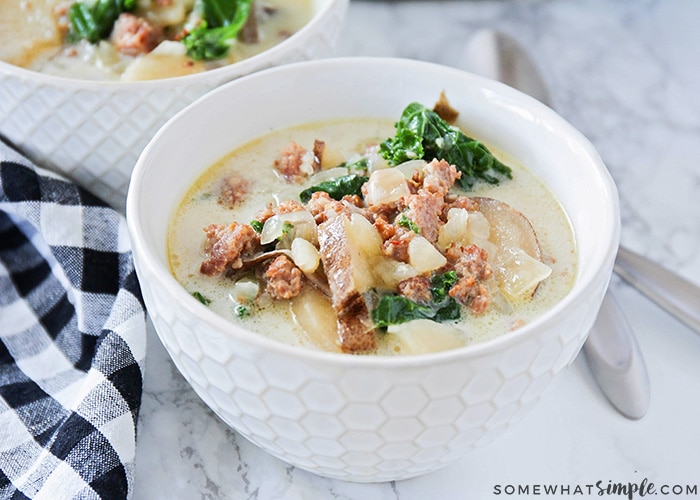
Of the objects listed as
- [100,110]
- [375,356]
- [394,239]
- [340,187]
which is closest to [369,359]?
[375,356]

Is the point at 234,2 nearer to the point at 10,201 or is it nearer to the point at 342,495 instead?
the point at 10,201

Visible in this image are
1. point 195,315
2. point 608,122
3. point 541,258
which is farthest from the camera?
point 608,122

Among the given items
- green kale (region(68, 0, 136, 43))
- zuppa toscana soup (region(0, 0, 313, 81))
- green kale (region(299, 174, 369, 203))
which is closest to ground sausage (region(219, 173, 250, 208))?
green kale (region(299, 174, 369, 203))

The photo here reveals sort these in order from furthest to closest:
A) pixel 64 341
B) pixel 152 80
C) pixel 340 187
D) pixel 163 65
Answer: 1. pixel 163 65
2. pixel 152 80
3. pixel 64 341
4. pixel 340 187

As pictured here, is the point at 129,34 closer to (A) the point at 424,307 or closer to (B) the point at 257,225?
(B) the point at 257,225

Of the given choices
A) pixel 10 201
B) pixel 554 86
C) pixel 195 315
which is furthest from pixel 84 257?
pixel 554 86

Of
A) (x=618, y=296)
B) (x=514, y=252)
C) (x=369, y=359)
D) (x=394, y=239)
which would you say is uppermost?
(x=369, y=359)

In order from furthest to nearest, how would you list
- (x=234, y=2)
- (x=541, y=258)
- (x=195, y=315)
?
(x=234, y=2) < (x=541, y=258) < (x=195, y=315)

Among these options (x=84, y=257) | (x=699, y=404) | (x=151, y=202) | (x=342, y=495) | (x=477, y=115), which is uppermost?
(x=151, y=202)
